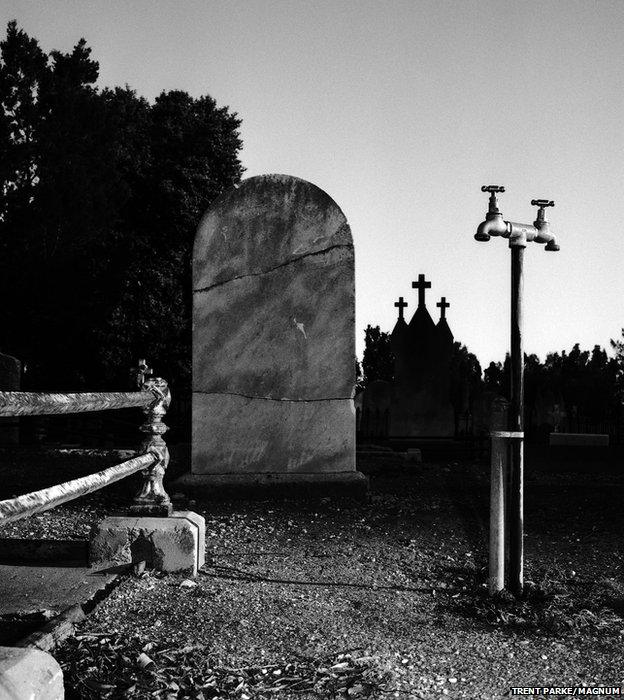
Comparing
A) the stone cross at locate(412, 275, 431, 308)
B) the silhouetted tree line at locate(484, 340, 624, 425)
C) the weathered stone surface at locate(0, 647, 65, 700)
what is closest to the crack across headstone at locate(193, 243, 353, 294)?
the weathered stone surface at locate(0, 647, 65, 700)

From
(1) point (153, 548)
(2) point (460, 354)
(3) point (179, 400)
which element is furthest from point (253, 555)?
(2) point (460, 354)

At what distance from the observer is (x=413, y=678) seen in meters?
2.71

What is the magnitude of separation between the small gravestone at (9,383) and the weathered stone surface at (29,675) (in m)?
10.9

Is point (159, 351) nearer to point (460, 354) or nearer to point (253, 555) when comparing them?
point (253, 555)

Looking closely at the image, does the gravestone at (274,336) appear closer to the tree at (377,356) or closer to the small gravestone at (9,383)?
the small gravestone at (9,383)

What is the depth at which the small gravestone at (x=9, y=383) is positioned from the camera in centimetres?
1223

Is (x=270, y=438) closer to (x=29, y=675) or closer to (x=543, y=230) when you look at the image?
(x=543, y=230)

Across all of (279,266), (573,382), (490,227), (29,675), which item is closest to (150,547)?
(29,675)

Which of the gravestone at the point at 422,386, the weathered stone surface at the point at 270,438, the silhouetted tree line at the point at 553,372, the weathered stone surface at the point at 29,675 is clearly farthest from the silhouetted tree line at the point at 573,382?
the weathered stone surface at the point at 29,675

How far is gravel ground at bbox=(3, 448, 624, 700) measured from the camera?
105 inches

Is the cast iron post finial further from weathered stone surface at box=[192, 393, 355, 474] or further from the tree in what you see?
the tree

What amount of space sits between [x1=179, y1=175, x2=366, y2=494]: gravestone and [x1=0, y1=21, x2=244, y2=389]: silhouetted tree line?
1181 cm

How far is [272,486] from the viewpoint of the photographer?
6.53 meters

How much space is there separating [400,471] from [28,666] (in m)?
6.90
